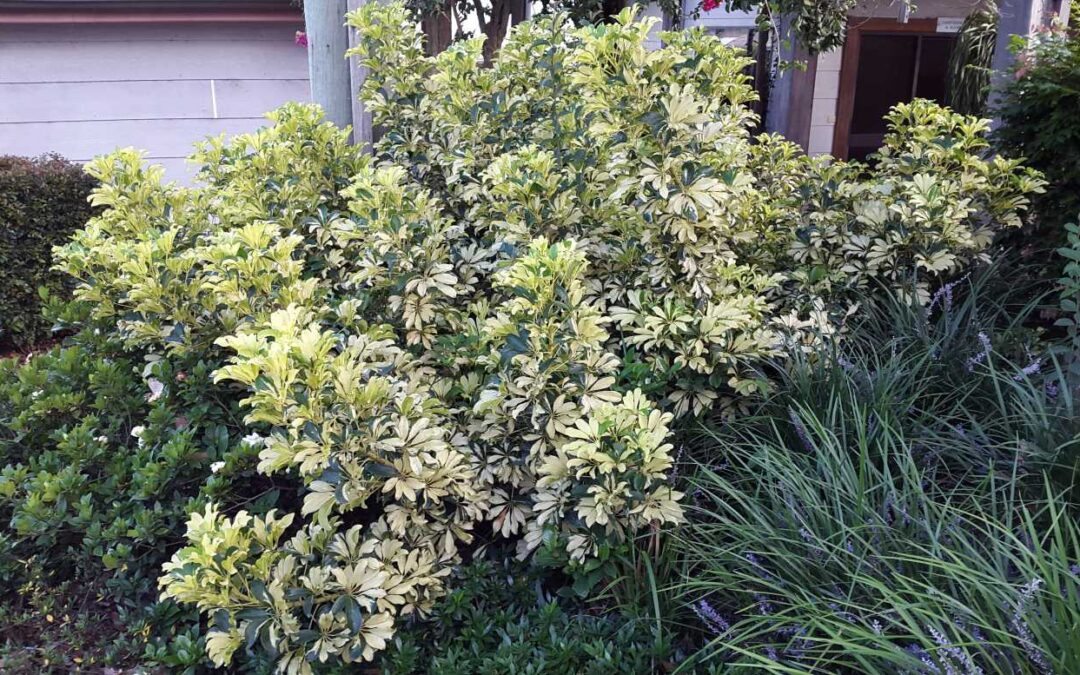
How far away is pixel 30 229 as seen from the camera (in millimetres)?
5727

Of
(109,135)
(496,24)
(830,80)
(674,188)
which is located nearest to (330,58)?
(496,24)

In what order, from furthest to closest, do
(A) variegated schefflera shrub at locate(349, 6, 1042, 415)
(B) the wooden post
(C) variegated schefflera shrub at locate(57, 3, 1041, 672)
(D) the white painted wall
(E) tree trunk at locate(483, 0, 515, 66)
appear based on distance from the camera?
(D) the white painted wall < (E) tree trunk at locate(483, 0, 515, 66) < (B) the wooden post < (A) variegated schefflera shrub at locate(349, 6, 1042, 415) < (C) variegated schefflera shrub at locate(57, 3, 1041, 672)

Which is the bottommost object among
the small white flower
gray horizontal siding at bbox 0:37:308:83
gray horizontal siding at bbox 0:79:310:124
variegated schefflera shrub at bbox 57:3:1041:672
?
the small white flower

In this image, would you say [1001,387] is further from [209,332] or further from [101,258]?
[101,258]

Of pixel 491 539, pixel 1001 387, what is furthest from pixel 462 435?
pixel 1001 387

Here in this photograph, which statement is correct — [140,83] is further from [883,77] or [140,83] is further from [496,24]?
[883,77]

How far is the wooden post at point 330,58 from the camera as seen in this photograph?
160 inches

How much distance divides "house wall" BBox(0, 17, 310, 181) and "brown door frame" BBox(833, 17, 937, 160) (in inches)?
224

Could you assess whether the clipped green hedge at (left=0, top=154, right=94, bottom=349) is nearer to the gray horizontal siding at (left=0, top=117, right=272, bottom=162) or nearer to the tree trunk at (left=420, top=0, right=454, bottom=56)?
the gray horizontal siding at (left=0, top=117, right=272, bottom=162)

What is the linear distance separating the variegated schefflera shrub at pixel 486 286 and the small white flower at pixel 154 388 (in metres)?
0.14

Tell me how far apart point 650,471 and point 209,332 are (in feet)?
5.98

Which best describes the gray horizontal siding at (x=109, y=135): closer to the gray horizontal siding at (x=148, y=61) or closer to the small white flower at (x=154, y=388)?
the gray horizontal siding at (x=148, y=61)

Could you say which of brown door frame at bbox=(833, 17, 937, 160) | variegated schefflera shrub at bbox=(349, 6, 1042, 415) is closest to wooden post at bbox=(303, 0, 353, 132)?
variegated schefflera shrub at bbox=(349, 6, 1042, 415)

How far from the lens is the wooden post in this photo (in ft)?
13.4
